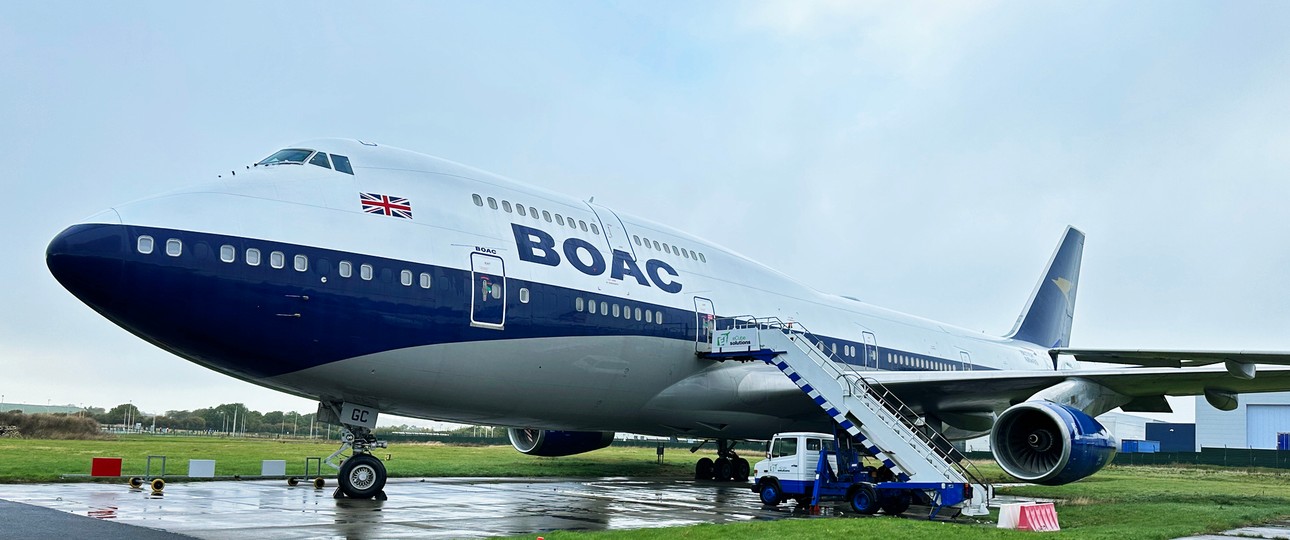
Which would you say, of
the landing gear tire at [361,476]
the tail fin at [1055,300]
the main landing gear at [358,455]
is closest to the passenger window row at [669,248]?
the main landing gear at [358,455]

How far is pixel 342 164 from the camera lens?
1293 centimetres

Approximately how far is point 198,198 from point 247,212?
557 mm

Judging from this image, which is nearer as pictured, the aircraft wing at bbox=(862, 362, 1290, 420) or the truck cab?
the truck cab

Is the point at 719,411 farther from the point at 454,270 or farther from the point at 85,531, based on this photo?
the point at 85,531

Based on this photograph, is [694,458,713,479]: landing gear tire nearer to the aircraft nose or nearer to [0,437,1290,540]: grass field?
[0,437,1290,540]: grass field

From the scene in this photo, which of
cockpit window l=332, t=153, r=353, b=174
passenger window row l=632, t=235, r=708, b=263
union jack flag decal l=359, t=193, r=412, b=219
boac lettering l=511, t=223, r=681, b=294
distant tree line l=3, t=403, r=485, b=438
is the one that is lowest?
distant tree line l=3, t=403, r=485, b=438

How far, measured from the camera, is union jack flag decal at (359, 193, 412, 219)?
12539 mm

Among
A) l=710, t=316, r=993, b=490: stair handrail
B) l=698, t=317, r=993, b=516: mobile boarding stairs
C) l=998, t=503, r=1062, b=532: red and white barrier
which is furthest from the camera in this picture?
l=710, t=316, r=993, b=490: stair handrail

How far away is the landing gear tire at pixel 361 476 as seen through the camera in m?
13.6

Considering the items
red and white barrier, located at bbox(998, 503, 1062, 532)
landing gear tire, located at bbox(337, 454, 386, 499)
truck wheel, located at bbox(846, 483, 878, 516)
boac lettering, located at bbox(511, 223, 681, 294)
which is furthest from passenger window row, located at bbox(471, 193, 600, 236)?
red and white barrier, located at bbox(998, 503, 1062, 532)

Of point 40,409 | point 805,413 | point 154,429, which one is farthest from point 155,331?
point 40,409

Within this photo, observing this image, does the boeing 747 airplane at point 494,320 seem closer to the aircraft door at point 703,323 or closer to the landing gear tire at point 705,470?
the aircraft door at point 703,323

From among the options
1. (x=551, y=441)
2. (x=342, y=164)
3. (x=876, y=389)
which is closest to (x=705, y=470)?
(x=551, y=441)

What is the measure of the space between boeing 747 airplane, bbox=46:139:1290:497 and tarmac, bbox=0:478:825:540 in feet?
4.04
